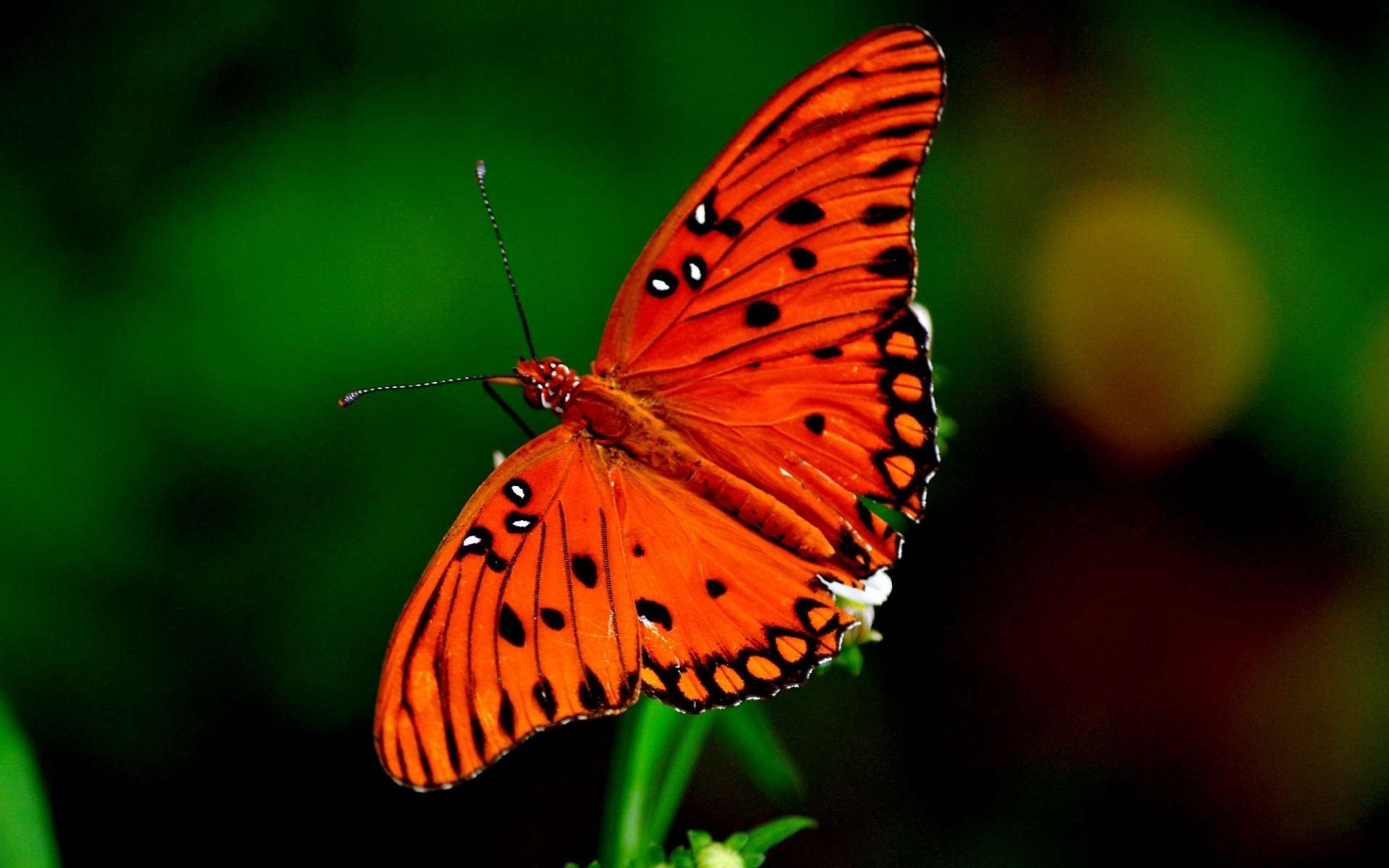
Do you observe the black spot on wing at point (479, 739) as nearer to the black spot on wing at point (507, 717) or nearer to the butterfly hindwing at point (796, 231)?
the black spot on wing at point (507, 717)

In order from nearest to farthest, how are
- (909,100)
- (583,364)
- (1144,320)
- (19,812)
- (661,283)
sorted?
(909,100)
(661,283)
(19,812)
(583,364)
(1144,320)

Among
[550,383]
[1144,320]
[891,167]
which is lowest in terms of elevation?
[1144,320]

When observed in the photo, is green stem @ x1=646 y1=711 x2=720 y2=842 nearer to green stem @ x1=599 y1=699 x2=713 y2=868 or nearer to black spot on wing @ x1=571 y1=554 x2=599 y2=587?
green stem @ x1=599 y1=699 x2=713 y2=868

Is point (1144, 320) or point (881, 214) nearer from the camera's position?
point (881, 214)

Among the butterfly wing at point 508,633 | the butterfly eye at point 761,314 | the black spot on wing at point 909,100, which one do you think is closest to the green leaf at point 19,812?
the butterfly wing at point 508,633

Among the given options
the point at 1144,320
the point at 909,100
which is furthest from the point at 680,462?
the point at 1144,320

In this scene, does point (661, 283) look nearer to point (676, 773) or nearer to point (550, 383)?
point (550, 383)
